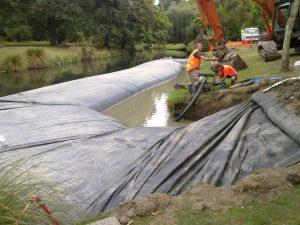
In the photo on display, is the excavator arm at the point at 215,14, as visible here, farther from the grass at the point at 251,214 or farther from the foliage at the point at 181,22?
the foliage at the point at 181,22

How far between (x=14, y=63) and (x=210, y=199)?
25.0 m

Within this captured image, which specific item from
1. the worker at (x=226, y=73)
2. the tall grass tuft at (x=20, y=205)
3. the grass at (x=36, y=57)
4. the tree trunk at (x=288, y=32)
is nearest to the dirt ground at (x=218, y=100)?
the worker at (x=226, y=73)

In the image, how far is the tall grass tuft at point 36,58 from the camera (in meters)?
28.5

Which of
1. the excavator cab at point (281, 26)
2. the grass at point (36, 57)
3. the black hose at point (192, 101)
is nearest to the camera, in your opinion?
the black hose at point (192, 101)

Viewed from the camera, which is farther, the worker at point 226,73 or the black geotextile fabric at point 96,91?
the black geotextile fabric at point 96,91

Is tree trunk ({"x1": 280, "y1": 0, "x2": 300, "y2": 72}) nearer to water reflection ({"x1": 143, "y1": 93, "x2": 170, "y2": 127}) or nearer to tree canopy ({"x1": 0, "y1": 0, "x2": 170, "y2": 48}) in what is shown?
water reflection ({"x1": 143, "y1": 93, "x2": 170, "y2": 127})

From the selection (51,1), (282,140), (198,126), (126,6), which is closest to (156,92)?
(198,126)

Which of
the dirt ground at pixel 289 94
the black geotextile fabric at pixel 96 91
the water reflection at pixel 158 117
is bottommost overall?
the water reflection at pixel 158 117

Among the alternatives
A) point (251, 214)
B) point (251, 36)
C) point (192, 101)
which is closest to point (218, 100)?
point (192, 101)

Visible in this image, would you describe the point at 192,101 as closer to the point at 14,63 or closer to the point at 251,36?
the point at 14,63

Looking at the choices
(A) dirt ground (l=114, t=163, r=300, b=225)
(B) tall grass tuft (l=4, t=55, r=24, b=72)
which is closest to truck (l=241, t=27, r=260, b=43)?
(B) tall grass tuft (l=4, t=55, r=24, b=72)

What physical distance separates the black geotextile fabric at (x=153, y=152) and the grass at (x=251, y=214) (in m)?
1.11

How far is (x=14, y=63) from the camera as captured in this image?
88.4 feet

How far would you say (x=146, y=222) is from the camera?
375 cm
